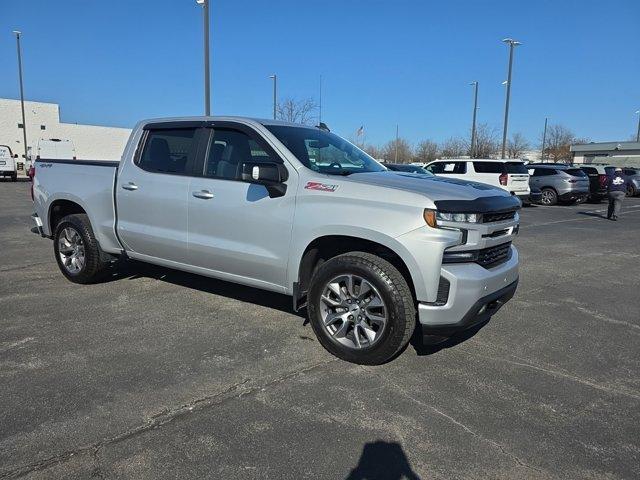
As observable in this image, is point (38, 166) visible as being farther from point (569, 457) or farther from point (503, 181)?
point (503, 181)

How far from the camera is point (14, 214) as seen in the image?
1326cm

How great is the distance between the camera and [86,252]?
592 cm

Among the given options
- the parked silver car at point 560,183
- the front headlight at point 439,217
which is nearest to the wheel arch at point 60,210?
the front headlight at point 439,217

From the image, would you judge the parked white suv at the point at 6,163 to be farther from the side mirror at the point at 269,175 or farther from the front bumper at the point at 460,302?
the front bumper at the point at 460,302

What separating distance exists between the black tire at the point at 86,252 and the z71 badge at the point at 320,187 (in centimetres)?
304

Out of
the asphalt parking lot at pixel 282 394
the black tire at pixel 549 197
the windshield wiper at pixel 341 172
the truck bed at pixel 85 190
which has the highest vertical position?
the windshield wiper at pixel 341 172

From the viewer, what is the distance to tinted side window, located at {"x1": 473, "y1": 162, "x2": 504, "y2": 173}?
18281 millimetres

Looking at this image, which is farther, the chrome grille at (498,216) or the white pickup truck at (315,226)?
the chrome grille at (498,216)

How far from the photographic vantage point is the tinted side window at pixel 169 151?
5.10 m

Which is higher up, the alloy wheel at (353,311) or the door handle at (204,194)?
the door handle at (204,194)

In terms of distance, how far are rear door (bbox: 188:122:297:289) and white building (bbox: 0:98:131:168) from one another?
4972 cm

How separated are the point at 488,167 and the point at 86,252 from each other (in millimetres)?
15618

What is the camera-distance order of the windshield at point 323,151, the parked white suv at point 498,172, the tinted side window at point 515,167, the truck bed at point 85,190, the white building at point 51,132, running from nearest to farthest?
1. the windshield at point 323,151
2. the truck bed at point 85,190
3. the parked white suv at point 498,172
4. the tinted side window at point 515,167
5. the white building at point 51,132

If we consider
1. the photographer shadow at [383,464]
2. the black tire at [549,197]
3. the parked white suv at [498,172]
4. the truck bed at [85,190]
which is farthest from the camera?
the black tire at [549,197]
